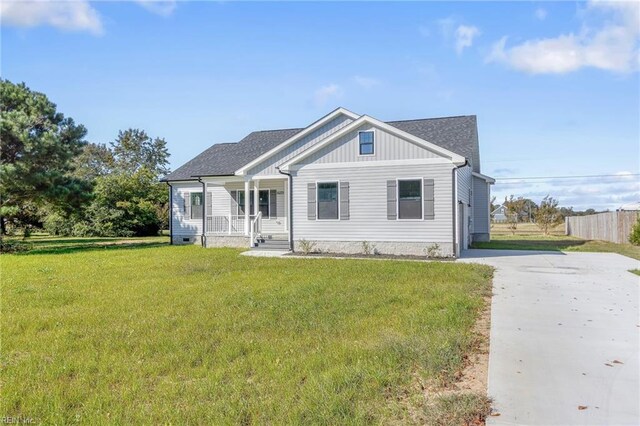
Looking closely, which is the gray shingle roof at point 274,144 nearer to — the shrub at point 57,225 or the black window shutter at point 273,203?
the black window shutter at point 273,203

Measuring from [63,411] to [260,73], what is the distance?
11.5 m

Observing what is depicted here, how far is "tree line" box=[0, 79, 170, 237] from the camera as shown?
16844 millimetres

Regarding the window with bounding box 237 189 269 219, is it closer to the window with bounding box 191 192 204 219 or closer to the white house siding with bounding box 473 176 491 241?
the window with bounding box 191 192 204 219

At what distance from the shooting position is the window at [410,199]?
47.3 feet

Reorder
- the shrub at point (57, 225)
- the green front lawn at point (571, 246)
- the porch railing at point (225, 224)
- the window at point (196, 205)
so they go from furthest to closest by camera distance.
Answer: the shrub at point (57, 225) → the window at point (196, 205) → the porch railing at point (225, 224) → the green front lawn at point (571, 246)

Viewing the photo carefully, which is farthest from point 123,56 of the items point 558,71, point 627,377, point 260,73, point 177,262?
A: point 558,71

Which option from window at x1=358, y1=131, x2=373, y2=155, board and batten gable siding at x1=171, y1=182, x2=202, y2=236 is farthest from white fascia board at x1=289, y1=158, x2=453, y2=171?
board and batten gable siding at x1=171, y1=182, x2=202, y2=236

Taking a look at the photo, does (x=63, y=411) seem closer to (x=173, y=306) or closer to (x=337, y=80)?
(x=173, y=306)

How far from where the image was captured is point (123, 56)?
10.1 meters

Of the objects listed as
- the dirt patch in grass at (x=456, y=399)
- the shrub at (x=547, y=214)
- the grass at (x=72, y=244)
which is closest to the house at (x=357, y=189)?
the grass at (x=72, y=244)

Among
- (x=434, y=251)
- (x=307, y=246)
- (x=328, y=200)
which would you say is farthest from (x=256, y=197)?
(x=434, y=251)

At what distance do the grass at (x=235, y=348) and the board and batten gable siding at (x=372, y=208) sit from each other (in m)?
4.84

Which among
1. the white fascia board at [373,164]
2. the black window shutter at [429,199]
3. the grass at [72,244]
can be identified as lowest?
the grass at [72,244]

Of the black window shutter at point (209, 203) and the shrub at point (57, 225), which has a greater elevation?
the black window shutter at point (209, 203)
